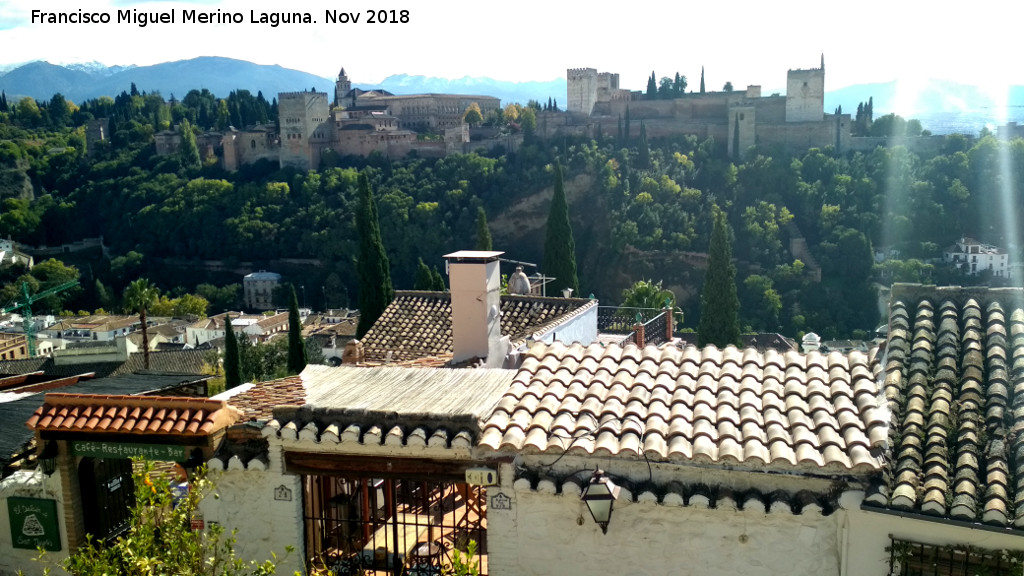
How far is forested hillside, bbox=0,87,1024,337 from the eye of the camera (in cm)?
5234

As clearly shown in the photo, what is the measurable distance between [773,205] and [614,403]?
2126 inches

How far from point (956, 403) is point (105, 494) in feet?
21.8

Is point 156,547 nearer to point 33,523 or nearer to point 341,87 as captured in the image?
point 33,523

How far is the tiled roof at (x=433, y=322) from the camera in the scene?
13037mm

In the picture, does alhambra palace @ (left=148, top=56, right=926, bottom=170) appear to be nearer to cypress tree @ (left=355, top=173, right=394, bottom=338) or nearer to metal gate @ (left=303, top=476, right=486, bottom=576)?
cypress tree @ (left=355, top=173, right=394, bottom=338)

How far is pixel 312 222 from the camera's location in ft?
220

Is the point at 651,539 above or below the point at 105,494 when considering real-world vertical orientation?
above

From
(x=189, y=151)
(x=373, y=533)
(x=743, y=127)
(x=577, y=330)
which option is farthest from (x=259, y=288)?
(x=373, y=533)

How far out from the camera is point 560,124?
70312 mm

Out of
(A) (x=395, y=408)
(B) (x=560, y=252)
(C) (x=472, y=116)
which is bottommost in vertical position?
(B) (x=560, y=252)

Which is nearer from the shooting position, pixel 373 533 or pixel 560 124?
pixel 373 533

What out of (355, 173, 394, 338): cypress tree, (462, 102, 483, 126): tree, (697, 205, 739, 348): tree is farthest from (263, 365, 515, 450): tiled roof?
(462, 102, 483, 126): tree

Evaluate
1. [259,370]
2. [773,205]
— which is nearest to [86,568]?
[259,370]

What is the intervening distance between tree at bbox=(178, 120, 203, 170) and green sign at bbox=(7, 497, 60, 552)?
80.3m
